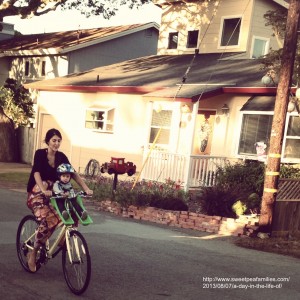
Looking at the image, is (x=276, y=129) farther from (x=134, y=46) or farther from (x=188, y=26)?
(x=134, y=46)

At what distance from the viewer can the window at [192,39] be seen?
23281 mm

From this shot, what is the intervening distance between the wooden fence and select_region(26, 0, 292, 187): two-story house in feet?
15.8

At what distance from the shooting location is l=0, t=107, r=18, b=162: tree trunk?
86.5 ft

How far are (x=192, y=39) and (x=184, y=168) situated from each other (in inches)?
376

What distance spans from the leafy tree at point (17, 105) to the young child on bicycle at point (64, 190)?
21.9 m

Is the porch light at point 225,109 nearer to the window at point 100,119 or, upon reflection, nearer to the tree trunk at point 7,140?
the window at point 100,119

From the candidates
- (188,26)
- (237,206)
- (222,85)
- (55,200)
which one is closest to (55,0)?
(188,26)

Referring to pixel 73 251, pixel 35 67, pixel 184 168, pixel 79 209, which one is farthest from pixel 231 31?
pixel 73 251

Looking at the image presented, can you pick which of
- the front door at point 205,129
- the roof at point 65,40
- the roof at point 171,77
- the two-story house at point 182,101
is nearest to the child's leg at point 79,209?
the two-story house at point 182,101

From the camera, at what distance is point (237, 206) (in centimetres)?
1135

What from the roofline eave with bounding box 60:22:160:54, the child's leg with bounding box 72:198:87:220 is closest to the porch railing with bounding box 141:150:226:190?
the child's leg with bounding box 72:198:87:220

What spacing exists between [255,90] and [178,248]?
8.41 meters

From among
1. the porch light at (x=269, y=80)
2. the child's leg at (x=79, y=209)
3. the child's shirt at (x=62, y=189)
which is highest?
the porch light at (x=269, y=80)

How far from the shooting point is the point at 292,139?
621 inches
